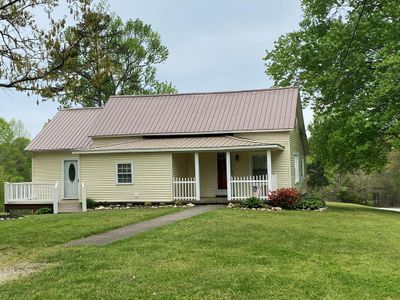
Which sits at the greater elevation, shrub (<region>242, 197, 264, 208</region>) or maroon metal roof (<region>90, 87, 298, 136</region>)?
maroon metal roof (<region>90, 87, 298, 136</region>)

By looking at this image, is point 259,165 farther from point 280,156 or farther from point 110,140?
point 110,140

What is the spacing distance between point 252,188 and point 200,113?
5371 millimetres

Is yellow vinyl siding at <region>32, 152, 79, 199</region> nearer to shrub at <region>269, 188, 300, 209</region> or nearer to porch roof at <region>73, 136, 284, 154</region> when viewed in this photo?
porch roof at <region>73, 136, 284, 154</region>

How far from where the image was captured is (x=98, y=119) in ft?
76.9

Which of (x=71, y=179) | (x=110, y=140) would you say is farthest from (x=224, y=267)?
(x=71, y=179)

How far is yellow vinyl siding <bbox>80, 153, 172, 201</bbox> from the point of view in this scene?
65.1 feet

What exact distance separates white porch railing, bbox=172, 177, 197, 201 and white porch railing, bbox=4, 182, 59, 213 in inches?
220

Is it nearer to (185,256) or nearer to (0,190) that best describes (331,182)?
(0,190)

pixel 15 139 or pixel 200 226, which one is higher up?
pixel 15 139

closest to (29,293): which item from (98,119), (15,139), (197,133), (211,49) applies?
(197,133)

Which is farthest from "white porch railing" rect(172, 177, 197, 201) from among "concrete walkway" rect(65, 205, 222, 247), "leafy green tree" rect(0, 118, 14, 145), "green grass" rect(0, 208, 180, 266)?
"leafy green tree" rect(0, 118, 14, 145)

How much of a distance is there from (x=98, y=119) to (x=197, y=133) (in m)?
5.56

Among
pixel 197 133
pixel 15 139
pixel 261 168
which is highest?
pixel 15 139

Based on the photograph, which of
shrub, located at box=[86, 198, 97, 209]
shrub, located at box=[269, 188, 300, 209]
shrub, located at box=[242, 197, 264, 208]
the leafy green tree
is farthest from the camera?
the leafy green tree
